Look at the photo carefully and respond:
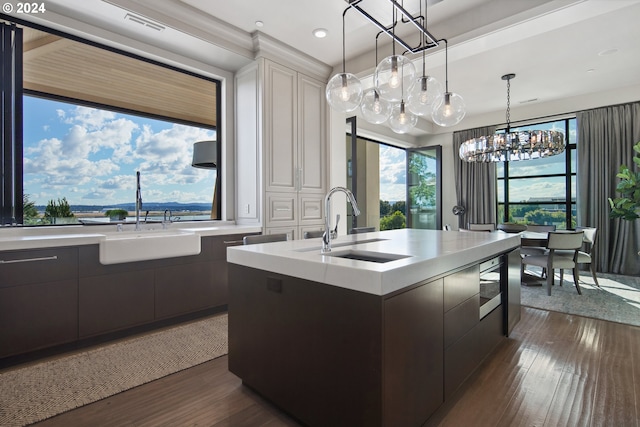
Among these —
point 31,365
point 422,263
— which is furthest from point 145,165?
point 422,263

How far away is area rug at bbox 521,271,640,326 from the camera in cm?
333

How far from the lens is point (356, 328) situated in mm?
1289

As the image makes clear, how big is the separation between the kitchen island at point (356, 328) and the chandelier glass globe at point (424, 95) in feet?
3.67

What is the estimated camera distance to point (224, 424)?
63.6 inches

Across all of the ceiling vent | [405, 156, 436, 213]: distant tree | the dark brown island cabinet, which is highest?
the ceiling vent

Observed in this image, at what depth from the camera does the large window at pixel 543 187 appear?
603 centimetres

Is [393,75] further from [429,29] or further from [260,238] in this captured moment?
[429,29]

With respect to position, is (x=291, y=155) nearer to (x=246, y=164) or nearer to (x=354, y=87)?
(x=246, y=164)

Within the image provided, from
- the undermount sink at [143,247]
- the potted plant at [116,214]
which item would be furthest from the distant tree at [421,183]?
the potted plant at [116,214]

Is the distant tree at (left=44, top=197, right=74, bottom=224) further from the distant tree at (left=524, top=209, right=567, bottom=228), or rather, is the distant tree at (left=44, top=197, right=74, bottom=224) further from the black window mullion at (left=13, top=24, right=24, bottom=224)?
the distant tree at (left=524, top=209, right=567, bottom=228)

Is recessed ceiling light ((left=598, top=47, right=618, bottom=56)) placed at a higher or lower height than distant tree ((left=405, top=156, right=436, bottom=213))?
higher

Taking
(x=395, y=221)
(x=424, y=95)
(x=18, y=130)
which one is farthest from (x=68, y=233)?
(x=395, y=221)

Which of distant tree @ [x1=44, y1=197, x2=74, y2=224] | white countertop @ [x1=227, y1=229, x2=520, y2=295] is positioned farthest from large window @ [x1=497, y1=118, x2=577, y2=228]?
distant tree @ [x1=44, y1=197, x2=74, y2=224]

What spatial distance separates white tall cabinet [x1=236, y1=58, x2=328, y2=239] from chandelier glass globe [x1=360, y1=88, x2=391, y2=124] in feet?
5.31
